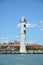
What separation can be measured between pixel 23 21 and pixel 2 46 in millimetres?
19441

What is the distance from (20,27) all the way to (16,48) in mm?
16237

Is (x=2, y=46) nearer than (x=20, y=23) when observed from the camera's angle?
No

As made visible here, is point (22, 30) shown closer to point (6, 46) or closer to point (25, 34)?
point (25, 34)

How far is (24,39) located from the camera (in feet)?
171

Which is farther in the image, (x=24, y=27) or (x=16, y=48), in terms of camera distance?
(x=16, y=48)

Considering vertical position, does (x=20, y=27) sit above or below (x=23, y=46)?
above

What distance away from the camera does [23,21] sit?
5353cm

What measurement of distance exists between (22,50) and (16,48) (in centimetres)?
1549

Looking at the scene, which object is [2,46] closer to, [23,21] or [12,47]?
[12,47]

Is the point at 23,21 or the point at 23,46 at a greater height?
the point at 23,21

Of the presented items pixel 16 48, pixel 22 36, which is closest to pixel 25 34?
pixel 22 36

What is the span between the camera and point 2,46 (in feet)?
233

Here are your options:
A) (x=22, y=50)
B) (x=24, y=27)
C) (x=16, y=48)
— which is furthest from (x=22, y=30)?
(x=16, y=48)

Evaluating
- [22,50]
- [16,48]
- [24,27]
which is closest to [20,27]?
[24,27]
